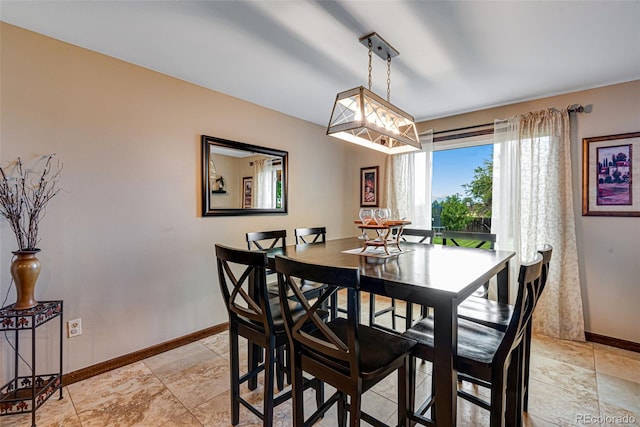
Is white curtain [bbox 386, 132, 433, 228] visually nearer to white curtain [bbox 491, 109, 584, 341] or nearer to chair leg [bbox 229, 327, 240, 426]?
white curtain [bbox 491, 109, 584, 341]

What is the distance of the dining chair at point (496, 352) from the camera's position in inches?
46.9

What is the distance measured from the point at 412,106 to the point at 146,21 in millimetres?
2633

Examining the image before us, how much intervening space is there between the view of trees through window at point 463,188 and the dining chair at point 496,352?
2235 millimetres

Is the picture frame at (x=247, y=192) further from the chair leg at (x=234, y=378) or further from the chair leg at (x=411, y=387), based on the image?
the chair leg at (x=411, y=387)

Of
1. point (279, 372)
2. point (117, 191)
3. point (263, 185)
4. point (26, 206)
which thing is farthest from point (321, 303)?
point (263, 185)

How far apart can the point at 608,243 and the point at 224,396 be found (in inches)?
138

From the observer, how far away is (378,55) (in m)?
2.13

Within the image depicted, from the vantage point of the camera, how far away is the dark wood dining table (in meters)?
1.18

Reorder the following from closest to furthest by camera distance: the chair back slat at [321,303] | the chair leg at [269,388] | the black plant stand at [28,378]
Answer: the chair back slat at [321,303]
the chair leg at [269,388]
the black plant stand at [28,378]

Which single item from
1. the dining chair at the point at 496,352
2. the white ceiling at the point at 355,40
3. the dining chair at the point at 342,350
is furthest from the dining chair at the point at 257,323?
the white ceiling at the point at 355,40

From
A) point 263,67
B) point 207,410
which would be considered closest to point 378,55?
point 263,67

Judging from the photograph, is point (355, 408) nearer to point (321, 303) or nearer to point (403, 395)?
point (403, 395)

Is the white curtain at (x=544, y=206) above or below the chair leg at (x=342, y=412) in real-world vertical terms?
above

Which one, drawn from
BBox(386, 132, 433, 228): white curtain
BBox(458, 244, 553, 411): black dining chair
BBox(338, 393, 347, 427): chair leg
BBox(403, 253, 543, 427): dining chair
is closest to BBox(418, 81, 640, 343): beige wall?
BBox(386, 132, 433, 228): white curtain
